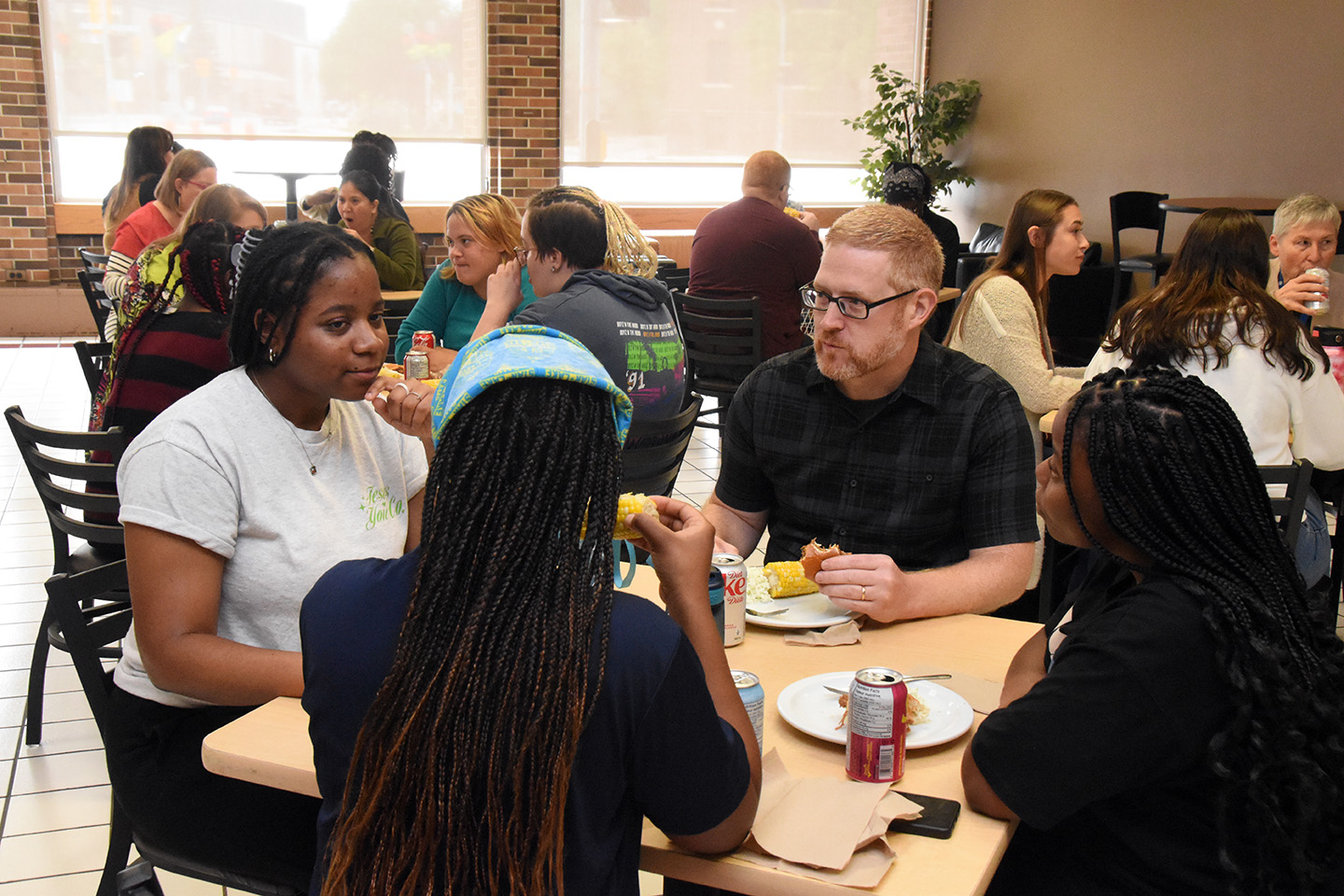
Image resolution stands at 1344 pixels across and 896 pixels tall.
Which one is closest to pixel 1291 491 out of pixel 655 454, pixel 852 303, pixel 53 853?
pixel 852 303

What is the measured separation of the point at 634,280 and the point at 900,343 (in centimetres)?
143

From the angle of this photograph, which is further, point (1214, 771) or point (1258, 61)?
point (1258, 61)

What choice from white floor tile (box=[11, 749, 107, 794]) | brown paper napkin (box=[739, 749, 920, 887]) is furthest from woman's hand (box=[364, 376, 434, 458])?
white floor tile (box=[11, 749, 107, 794])

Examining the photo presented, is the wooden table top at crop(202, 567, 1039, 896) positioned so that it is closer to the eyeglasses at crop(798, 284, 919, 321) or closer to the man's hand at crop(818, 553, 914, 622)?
the man's hand at crop(818, 553, 914, 622)

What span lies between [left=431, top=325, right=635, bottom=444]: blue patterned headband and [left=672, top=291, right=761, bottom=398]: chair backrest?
149 inches

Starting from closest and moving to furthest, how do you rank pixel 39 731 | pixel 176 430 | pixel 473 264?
pixel 176 430, pixel 39 731, pixel 473 264

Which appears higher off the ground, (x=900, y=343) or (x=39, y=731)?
(x=900, y=343)

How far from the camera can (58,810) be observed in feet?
8.29

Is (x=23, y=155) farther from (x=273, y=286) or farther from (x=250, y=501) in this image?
(x=250, y=501)

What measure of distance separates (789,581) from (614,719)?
2.90 feet

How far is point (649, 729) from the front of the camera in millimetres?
1049

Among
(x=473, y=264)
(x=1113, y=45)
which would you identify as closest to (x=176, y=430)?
(x=473, y=264)

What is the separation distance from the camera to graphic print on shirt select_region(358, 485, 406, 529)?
183cm

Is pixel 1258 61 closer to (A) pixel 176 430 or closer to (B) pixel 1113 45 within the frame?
(B) pixel 1113 45
